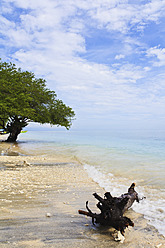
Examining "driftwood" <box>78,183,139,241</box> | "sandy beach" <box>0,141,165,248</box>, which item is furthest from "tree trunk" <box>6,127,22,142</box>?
"driftwood" <box>78,183,139,241</box>

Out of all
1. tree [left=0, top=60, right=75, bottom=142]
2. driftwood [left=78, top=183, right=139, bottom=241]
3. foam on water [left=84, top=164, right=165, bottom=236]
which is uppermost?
tree [left=0, top=60, right=75, bottom=142]

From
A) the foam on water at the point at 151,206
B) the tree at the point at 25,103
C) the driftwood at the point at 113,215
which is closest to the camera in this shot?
the driftwood at the point at 113,215

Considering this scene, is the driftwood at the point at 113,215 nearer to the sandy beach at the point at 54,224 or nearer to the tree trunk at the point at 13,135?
the sandy beach at the point at 54,224

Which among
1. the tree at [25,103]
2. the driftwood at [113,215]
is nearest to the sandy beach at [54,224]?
the driftwood at [113,215]

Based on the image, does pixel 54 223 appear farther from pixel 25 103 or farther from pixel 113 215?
pixel 25 103

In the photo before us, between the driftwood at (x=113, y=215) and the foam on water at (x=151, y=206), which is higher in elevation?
the driftwood at (x=113, y=215)

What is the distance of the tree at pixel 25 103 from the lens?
25688mm

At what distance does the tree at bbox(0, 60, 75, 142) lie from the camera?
25688 millimetres

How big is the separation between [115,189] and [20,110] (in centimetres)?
2198

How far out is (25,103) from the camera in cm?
2616

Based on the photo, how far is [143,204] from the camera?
204 inches

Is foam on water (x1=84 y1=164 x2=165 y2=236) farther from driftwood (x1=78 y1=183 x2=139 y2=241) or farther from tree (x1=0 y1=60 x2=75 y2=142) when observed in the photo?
tree (x1=0 y1=60 x2=75 y2=142)

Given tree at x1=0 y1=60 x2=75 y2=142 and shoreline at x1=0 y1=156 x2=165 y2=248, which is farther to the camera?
tree at x1=0 y1=60 x2=75 y2=142

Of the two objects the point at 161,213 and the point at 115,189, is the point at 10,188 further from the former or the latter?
the point at 161,213
